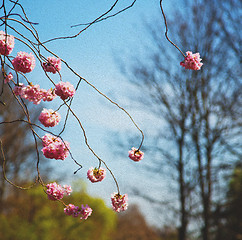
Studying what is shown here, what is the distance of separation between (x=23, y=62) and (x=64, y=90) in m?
0.39

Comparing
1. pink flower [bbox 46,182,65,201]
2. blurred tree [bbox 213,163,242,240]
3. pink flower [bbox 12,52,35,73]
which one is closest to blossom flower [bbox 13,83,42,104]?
pink flower [bbox 12,52,35,73]

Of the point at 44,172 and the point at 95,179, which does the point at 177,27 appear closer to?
the point at 95,179

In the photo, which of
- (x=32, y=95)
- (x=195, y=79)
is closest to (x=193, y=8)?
(x=195, y=79)

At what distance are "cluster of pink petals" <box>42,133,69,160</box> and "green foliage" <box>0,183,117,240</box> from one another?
26.4ft

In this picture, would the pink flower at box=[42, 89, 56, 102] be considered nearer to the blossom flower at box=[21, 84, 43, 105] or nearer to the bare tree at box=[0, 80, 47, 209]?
the blossom flower at box=[21, 84, 43, 105]

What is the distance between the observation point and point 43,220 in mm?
9648

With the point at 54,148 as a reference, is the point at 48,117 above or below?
above

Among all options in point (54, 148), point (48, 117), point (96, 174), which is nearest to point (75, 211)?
point (96, 174)

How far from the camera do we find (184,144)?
7.68 meters

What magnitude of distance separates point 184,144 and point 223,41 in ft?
8.56

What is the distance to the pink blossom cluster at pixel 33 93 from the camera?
223 cm

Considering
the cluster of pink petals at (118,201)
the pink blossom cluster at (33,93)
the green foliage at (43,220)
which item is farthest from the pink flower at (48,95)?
the green foliage at (43,220)

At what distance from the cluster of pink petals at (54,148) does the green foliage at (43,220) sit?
804cm

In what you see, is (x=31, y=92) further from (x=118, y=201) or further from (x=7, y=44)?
(x=118, y=201)
